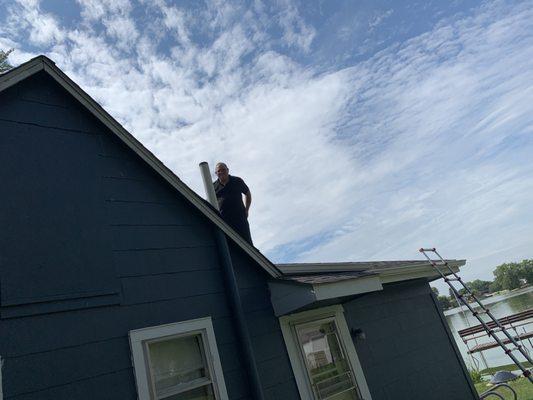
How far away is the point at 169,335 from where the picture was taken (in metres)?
3.99

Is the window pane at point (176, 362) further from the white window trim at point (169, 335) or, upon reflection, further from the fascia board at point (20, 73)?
the fascia board at point (20, 73)

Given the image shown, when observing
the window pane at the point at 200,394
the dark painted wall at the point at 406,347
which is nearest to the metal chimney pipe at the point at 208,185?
the window pane at the point at 200,394

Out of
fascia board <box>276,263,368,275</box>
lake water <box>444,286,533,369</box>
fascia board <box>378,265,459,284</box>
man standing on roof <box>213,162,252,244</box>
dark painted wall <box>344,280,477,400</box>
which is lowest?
lake water <box>444,286,533,369</box>

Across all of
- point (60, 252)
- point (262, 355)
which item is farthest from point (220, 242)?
point (60, 252)

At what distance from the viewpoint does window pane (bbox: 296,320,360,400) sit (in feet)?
17.2

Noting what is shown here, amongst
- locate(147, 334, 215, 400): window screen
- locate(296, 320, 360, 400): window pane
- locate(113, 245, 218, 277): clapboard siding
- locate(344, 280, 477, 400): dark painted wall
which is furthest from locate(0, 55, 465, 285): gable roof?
locate(147, 334, 215, 400): window screen

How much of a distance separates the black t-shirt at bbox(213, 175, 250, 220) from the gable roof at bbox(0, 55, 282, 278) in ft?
3.00

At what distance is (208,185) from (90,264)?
6.93 ft

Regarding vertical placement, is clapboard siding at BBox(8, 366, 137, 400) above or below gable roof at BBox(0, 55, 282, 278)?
below

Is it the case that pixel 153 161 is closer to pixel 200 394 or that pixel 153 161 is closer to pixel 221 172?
pixel 221 172

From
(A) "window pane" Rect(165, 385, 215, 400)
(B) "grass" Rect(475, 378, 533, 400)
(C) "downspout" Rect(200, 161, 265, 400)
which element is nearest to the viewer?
(A) "window pane" Rect(165, 385, 215, 400)

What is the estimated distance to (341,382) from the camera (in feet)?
18.0

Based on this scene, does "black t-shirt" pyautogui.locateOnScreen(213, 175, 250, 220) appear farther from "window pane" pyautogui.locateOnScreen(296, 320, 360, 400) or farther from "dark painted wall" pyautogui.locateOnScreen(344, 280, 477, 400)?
"dark painted wall" pyautogui.locateOnScreen(344, 280, 477, 400)

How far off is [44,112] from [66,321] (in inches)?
87.1
